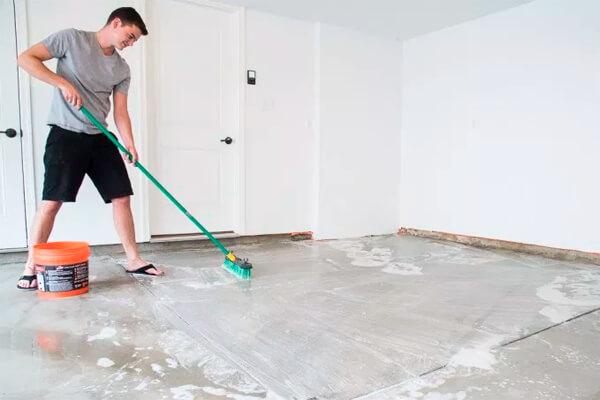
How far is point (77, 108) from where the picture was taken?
2053 mm

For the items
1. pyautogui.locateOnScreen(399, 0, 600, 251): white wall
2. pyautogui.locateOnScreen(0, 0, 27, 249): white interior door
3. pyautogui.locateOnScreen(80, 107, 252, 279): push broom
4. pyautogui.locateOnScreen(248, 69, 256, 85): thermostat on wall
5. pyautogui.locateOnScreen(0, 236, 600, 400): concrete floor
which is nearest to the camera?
pyautogui.locateOnScreen(0, 236, 600, 400): concrete floor

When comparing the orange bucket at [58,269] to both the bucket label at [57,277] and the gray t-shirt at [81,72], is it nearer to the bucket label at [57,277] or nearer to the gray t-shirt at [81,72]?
the bucket label at [57,277]

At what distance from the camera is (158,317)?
183 centimetres

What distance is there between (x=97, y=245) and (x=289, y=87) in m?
2.15

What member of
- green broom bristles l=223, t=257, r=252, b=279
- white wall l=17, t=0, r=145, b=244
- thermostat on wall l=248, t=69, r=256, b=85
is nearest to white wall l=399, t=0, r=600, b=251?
thermostat on wall l=248, t=69, r=256, b=85

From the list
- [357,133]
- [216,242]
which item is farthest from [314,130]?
[216,242]

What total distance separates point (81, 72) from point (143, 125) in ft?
3.42

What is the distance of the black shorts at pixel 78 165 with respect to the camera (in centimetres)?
214

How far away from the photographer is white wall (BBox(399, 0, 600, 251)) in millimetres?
3148

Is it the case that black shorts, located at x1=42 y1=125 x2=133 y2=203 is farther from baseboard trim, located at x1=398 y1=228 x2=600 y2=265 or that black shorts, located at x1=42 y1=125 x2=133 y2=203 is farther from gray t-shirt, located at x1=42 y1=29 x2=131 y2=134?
baseboard trim, located at x1=398 y1=228 x2=600 y2=265

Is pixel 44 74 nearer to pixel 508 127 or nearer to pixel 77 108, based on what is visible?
pixel 77 108

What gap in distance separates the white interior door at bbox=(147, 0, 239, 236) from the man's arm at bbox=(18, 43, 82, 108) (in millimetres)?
1282

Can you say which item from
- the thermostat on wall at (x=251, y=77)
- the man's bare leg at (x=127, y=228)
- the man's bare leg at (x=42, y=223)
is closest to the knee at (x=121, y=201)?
the man's bare leg at (x=127, y=228)

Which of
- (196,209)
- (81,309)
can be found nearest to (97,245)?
(196,209)
